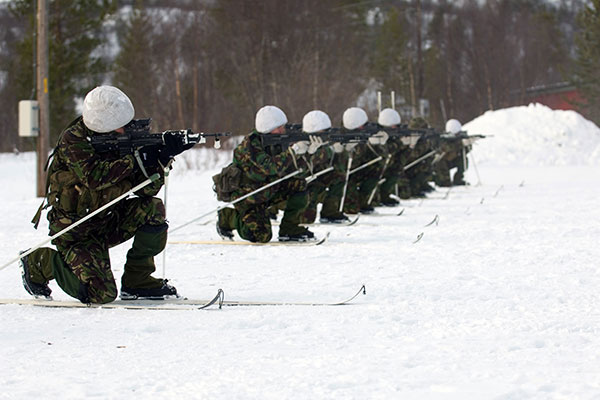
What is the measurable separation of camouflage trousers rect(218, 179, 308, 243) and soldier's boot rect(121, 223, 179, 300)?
3.32 meters

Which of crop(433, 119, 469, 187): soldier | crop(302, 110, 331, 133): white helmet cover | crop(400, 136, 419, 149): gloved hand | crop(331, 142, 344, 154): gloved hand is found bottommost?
crop(433, 119, 469, 187): soldier

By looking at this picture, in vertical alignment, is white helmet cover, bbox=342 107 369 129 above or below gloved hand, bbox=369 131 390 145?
above

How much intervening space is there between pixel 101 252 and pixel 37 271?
48 centimetres

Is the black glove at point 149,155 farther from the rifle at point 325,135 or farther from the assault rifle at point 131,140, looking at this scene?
the rifle at point 325,135

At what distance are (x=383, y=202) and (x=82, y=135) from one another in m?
9.60

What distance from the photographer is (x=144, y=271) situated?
19.6ft

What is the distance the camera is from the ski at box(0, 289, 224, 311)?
5.63 meters

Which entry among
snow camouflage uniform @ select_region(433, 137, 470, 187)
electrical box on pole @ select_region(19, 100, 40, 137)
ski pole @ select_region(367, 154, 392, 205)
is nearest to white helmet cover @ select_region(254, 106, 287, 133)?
ski pole @ select_region(367, 154, 392, 205)

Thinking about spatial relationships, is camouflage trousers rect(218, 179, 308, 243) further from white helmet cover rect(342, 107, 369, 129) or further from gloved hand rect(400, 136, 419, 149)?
gloved hand rect(400, 136, 419, 149)

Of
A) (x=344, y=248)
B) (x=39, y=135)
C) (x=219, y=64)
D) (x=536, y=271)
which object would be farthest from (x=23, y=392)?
(x=219, y=64)

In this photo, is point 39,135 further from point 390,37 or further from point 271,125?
point 390,37

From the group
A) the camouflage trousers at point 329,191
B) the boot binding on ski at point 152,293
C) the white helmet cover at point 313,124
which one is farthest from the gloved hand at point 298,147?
the boot binding on ski at point 152,293

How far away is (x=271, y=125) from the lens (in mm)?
9336

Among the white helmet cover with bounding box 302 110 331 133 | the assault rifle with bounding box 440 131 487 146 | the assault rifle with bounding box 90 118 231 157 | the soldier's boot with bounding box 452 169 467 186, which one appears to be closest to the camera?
the assault rifle with bounding box 90 118 231 157
